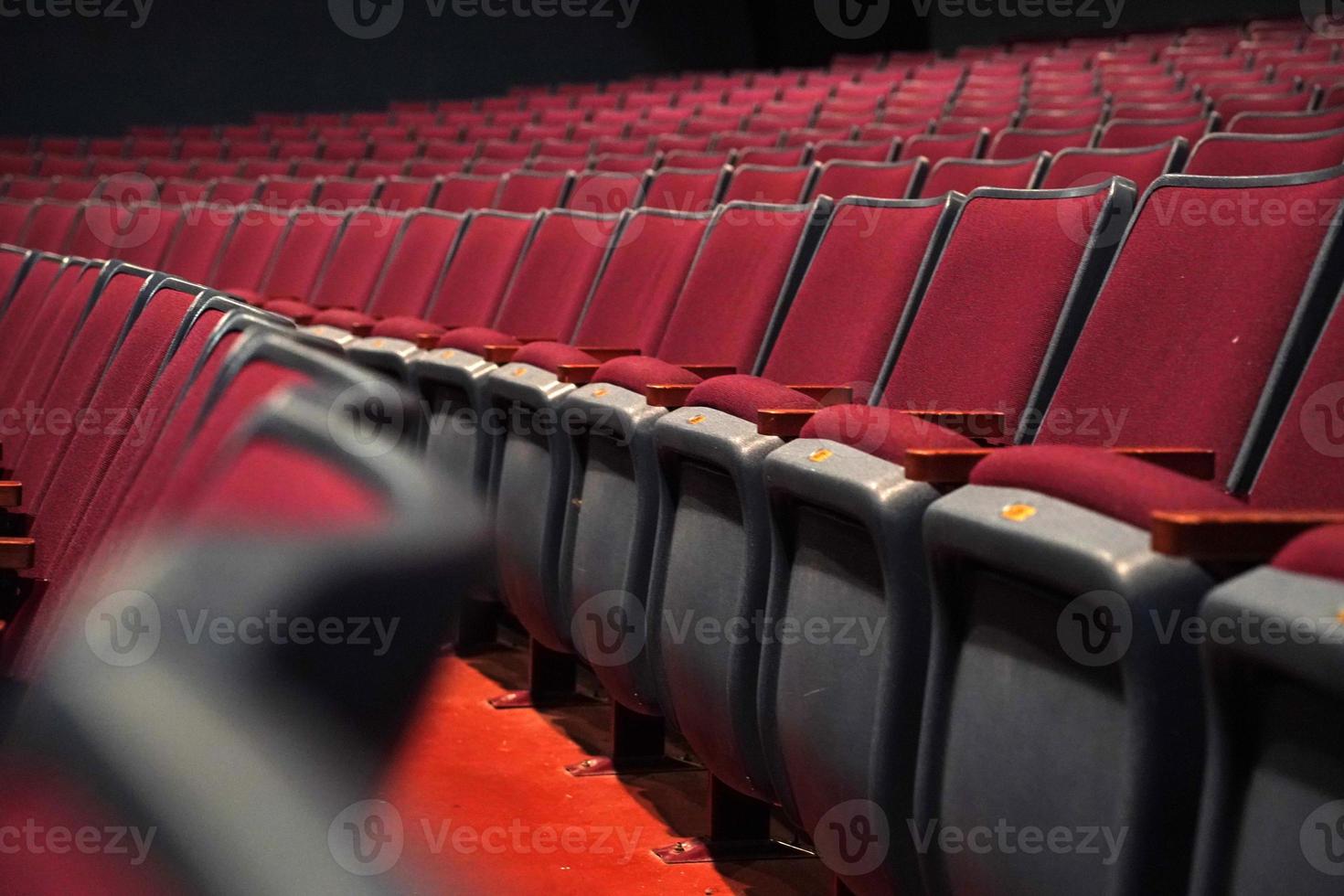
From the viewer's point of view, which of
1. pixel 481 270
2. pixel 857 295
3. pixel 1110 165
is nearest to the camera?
pixel 857 295

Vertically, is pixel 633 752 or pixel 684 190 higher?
pixel 684 190

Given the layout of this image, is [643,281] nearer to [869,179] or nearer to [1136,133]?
[869,179]

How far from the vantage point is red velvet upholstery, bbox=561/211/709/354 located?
585mm

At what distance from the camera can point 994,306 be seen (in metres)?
0.39

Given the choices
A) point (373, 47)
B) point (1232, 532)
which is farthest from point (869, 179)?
point (373, 47)

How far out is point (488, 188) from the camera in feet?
3.41

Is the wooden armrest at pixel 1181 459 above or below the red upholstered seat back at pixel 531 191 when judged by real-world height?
below

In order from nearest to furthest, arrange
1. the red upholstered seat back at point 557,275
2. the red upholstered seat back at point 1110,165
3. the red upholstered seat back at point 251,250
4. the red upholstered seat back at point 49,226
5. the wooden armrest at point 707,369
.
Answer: the wooden armrest at point 707,369 < the red upholstered seat back at point 1110,165 < the red upholstered seat back at point 557,275 < the red upholstered seat back at point 251,250 < the red upholstered seat back at point 49,226

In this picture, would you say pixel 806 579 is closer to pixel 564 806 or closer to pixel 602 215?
pixel 564 806

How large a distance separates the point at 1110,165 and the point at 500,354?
0.26 m

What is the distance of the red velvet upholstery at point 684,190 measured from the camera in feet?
2.59

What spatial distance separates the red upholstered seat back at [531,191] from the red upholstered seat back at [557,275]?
0.23 m

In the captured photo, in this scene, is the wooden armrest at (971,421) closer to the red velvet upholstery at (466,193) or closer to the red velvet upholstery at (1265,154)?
the red velvet upholstery at (1265,154)

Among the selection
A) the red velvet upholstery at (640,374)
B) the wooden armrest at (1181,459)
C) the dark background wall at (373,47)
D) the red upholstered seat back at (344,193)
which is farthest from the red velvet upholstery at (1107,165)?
the dark background wall at (373,47)
